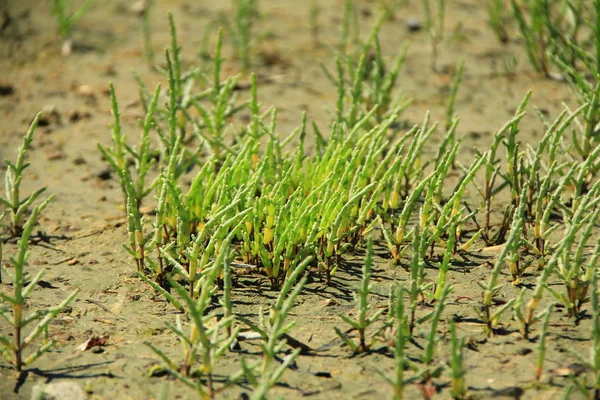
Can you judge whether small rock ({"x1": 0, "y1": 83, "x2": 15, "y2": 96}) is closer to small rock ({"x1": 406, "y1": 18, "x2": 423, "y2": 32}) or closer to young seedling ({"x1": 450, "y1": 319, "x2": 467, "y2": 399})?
small rock ({"x1": 406, "y1": 18, "x2": 423, "y2": 32})

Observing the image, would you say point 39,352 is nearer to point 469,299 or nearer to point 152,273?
point 152,273

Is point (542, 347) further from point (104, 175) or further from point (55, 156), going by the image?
point (55, 156)

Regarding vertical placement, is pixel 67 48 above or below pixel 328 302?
above

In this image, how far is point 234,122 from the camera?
3752 millimetres

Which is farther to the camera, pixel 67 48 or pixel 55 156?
pixel 67 48

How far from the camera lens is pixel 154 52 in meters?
4.42

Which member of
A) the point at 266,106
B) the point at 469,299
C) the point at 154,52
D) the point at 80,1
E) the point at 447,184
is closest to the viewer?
the point at 469,299

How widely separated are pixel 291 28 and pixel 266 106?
0.98m

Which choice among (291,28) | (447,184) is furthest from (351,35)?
(447,184)

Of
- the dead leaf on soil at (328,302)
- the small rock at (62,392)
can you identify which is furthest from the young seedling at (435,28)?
the small rock at (62,392)

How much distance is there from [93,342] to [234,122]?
173cm

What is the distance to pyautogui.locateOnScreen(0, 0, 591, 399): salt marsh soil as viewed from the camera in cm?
208

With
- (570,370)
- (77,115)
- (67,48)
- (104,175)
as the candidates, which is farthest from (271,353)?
(67,48)

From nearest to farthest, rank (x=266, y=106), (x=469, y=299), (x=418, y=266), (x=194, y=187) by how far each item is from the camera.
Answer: (x=418, y=266) < (x=469, y=299) < (x=194, y=187) < (x=266, y=106)
